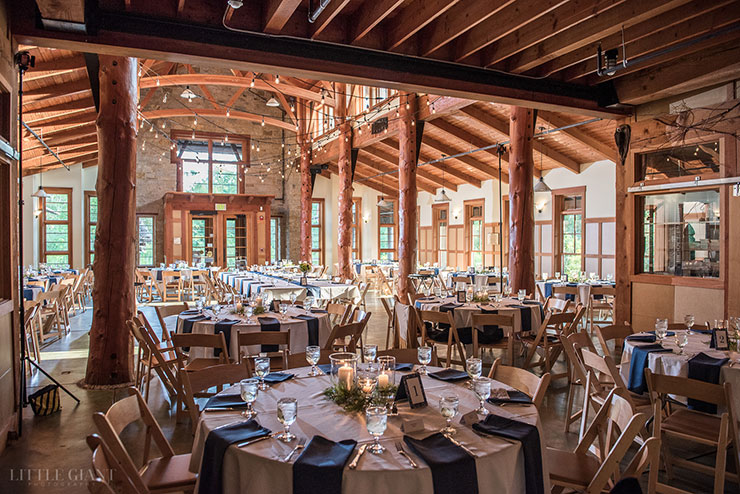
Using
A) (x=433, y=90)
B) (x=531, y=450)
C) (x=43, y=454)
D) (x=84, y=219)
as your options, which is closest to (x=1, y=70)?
(x=43, y=454)

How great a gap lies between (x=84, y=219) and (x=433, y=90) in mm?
14434

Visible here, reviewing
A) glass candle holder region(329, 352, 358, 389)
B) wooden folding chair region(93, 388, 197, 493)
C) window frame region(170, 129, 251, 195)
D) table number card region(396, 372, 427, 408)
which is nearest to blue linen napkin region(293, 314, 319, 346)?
glass candle holder region(329, 352, 358, 389)

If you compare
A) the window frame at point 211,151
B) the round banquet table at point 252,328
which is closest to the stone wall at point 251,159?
the window frame at point 211,151

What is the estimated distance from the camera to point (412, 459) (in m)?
1.81

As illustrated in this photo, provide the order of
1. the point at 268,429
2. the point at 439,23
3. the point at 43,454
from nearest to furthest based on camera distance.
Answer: the point at 268,429
the point at 43,454
the point at 439,23

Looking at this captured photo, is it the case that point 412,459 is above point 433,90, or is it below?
below

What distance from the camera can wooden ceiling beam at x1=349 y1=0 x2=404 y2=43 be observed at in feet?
13.7

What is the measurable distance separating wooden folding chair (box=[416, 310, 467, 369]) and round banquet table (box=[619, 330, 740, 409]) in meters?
1.39

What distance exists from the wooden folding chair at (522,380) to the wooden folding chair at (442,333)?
168cm

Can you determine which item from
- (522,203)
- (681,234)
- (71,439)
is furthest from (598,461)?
(522,203)

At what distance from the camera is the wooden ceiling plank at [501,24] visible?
4277 mm

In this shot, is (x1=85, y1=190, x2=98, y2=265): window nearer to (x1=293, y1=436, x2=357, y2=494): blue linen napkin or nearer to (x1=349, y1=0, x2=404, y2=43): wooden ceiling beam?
(x1=349, y1=0, x2=404, y2=43): wooden ceiling beam

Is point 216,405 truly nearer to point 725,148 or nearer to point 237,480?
point 237,480

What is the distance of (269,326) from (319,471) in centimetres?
303
